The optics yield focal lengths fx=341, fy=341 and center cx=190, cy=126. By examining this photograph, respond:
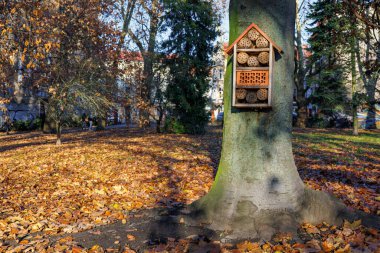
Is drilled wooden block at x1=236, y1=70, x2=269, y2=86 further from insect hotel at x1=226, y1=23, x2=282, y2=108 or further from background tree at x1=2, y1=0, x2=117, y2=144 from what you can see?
background tree at x1=2, y1=0, x2=117, y2=144

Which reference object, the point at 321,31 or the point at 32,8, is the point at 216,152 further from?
the point at 321,31

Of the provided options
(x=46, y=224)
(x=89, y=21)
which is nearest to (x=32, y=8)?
(x=89, y=21)

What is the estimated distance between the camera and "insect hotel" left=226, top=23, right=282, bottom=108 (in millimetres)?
3947

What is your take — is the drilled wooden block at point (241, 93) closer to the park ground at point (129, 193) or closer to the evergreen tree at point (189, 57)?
the park ground at point (129, 193)

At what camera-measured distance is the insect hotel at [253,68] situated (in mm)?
3947

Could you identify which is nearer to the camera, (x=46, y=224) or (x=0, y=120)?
(x=46, y=224)

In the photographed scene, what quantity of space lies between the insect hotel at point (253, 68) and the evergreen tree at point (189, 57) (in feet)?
51.2

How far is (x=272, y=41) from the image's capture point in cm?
400

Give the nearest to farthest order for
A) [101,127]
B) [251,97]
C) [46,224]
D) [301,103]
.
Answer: [251,97]
[46,224]
[101,127]
[301,103]

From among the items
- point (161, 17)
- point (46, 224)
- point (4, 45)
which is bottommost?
point (46, 224)

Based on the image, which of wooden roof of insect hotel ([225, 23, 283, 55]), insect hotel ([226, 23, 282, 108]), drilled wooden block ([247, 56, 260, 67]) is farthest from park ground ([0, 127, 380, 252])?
wooden roof of insect hotel ([225, 23, 283, 55])

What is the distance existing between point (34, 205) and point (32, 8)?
6133 mm

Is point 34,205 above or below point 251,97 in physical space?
below

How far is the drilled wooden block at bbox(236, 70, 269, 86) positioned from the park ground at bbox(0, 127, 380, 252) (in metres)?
1.75
